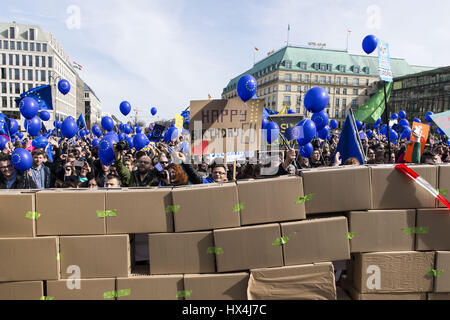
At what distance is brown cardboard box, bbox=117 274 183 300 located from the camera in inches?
102

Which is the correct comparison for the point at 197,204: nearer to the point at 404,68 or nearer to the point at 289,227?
the point at 289,227

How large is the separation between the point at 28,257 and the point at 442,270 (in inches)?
137

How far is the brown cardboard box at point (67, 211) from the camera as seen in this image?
252 cm

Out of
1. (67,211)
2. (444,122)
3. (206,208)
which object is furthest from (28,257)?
(444,122)

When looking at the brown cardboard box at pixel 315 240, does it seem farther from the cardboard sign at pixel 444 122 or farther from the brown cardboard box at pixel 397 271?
the cardboard sign at pixel 444 122

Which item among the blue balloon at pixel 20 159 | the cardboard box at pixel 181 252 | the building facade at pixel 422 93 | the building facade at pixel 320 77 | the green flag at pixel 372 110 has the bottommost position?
the cardboard box at pixel 181 252

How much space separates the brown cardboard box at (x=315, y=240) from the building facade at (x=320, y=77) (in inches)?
2762

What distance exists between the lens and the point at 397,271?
2627 millimetres

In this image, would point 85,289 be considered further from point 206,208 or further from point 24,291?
point 206,208

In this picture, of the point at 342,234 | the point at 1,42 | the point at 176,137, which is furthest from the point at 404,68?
the point at 1,42

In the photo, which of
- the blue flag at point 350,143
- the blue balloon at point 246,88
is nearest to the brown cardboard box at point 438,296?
the blue flag at point 350,143

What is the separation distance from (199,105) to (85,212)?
2.29m

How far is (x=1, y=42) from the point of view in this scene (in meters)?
69.2

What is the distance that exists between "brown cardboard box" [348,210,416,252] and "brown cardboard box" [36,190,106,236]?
2192mm
